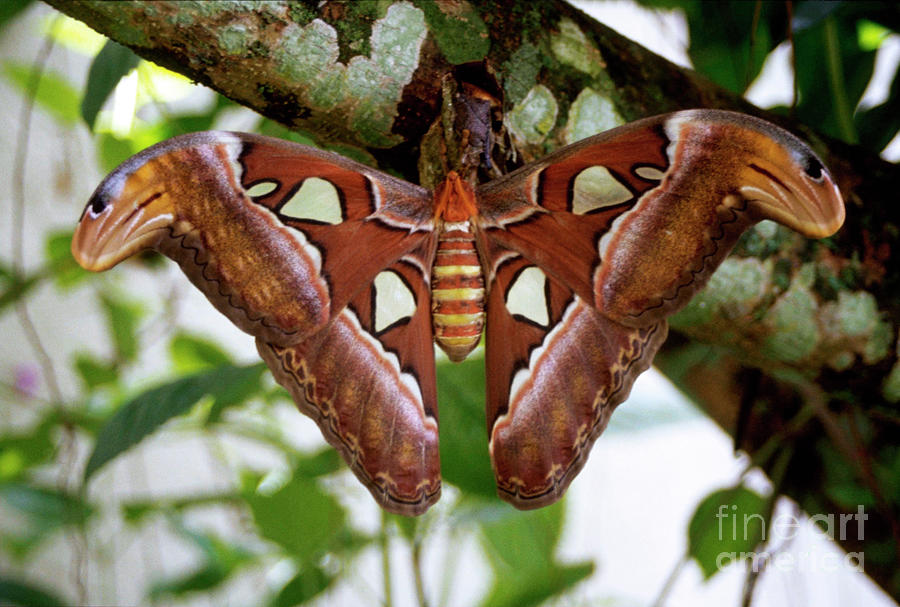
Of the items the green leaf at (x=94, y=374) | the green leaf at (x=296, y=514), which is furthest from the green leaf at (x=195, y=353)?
the green leaf at (x=296, y=514)

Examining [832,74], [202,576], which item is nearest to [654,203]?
[832,74]

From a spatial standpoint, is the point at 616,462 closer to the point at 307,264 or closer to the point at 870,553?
the point at 870,553

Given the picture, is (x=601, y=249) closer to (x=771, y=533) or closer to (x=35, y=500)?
(x=771, y=533)

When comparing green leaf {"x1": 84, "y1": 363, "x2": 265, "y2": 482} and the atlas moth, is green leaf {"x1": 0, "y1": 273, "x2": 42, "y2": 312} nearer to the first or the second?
green leaf {"x1": 84, "y1": 363, "x2": 265, "y2": 482}

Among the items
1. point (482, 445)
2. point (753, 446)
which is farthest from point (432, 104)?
point (753, 446)

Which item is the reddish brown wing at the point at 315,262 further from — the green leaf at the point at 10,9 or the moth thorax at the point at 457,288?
the green leaf at the point at 10,9
